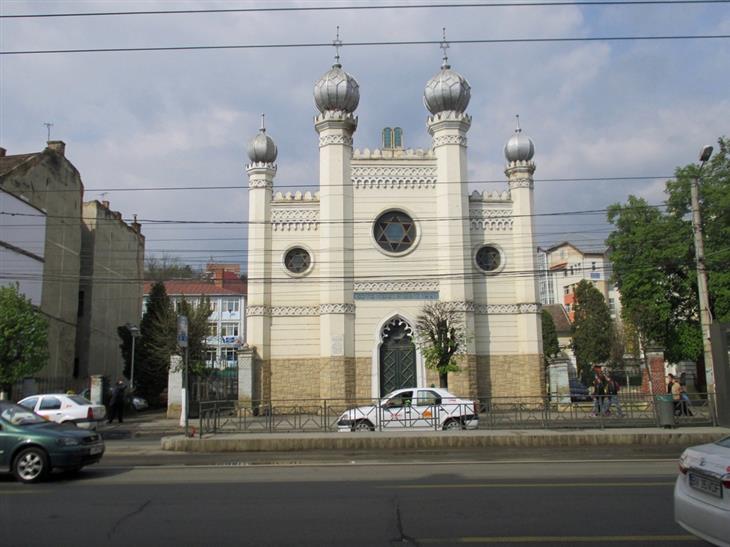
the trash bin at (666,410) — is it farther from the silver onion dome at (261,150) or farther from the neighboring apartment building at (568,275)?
the neighboring apartment building at (568,275)

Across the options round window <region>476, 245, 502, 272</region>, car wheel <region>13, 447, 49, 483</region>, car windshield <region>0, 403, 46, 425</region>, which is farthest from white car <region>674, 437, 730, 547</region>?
round window <region>476, 245, 502, 272</region>

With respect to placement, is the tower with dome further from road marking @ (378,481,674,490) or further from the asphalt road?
road marking @ (378,481,674,490)

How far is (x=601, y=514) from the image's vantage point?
7676 mm

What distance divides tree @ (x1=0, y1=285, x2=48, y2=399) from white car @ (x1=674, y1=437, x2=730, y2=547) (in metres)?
24.2

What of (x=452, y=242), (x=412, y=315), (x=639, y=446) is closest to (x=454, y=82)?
(x=452, y=242)

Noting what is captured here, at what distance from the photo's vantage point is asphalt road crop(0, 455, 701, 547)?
678 centimetres

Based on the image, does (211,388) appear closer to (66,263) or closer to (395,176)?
(66,263)

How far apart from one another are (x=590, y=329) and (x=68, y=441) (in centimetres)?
5258

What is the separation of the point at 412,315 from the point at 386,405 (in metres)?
11.0

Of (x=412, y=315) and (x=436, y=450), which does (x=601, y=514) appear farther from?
(x=412, y=315)

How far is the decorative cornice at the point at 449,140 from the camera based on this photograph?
102ft

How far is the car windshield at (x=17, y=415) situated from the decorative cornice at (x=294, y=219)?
20182mm

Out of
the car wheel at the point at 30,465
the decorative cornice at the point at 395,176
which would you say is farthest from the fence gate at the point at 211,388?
the car wheel at the point at 30,465

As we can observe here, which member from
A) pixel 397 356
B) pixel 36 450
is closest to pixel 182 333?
pixel 36 450
